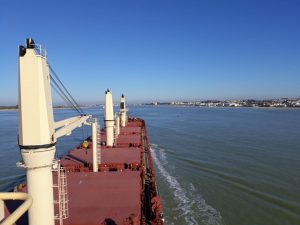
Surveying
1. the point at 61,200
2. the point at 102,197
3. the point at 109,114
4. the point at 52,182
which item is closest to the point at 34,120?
the point at 52,182

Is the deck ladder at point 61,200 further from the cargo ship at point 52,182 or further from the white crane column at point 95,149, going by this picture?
the white crane column at point 95,149

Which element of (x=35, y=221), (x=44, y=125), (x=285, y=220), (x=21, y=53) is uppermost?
(x=21, y=53)

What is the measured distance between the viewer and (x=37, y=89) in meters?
7.98

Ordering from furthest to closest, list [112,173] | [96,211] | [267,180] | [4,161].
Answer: [4,161]
[267,180]
[112,173]
[96,211]

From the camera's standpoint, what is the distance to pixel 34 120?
7.94 metres

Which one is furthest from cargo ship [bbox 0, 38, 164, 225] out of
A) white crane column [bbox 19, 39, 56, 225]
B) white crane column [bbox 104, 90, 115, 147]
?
white crane column [bbox 104, 90, 115, 147]

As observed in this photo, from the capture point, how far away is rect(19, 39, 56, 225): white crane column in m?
7.94

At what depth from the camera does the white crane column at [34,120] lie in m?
7.94

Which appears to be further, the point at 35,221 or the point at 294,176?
the point at 294,176

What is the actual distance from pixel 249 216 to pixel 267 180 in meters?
7.77

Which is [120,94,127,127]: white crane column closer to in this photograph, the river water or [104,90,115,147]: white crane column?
the river water

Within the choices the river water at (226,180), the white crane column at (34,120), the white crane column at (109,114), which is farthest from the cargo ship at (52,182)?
the white crane column at (109,114)

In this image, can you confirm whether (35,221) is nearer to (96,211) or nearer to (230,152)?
(96,211)

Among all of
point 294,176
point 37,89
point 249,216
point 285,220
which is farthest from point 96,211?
point 294,176
